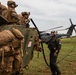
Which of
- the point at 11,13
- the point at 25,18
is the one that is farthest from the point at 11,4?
the point at 25,18

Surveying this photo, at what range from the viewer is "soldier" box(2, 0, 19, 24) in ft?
32.8

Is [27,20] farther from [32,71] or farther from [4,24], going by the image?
[32,71]

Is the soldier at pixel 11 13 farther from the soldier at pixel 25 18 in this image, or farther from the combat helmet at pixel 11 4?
the soldier at pixel 25 18

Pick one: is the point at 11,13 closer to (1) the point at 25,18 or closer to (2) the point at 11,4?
(2) the point at 11,4

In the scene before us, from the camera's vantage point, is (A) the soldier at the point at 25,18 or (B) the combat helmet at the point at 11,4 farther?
(A) the soldier at the point at 25,18

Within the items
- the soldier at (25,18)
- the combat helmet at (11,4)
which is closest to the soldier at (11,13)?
the combat helmet at (11,4)

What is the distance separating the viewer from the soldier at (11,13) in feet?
32.8

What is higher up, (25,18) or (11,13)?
(11,13)

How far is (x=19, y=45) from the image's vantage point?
8.36 meters

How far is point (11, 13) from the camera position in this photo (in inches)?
396

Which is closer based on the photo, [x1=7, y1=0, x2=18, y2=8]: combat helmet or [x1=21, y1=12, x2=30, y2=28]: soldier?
[x1=7, y1=0, x2=18, y2=8]: combat helmet

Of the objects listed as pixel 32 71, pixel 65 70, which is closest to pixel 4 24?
pixel 32 71

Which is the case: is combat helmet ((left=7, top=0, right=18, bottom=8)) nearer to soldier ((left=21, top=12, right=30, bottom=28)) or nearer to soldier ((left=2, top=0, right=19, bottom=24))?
soldier ((left=2, top=0, right=19, bottom=24))

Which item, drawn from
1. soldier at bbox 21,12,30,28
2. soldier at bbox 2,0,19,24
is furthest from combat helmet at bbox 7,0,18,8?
soldier at bbox 21,12,30,28
